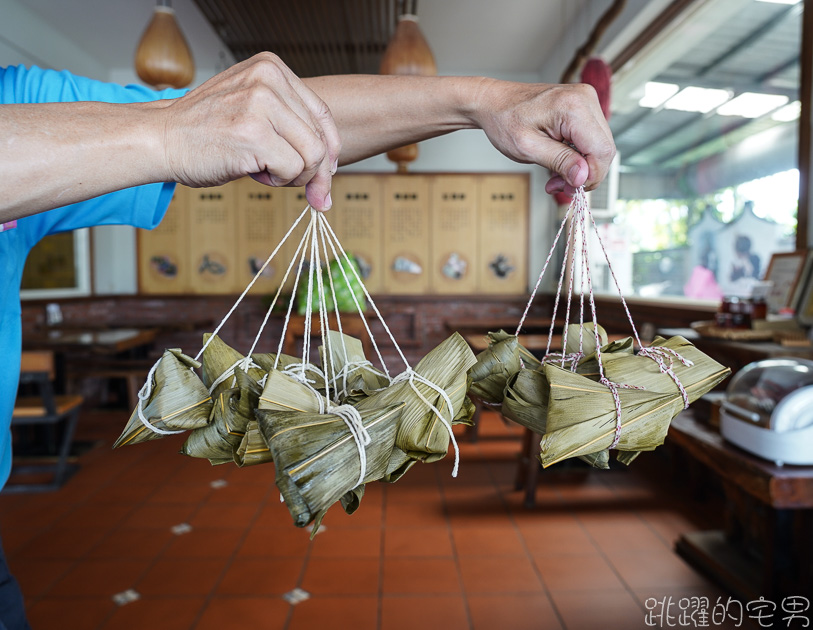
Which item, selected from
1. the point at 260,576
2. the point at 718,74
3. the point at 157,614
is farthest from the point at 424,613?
the point at 718,74

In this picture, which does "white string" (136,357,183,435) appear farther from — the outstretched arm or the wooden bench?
the wooden bench

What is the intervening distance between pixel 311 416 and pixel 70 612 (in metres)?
2.52

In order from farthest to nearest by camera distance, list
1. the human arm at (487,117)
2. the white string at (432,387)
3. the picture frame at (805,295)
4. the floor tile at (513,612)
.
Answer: the picture frame at (805,295) < the floor tile at (513,612) < the human arm at (487,117) < the white string at (432,387)

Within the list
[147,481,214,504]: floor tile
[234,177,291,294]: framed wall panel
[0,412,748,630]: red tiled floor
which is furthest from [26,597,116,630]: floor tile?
[234,177,291,294]: framed wall panel

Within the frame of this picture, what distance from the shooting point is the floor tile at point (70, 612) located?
236cm

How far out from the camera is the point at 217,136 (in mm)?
672

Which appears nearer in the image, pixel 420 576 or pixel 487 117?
pixel 487 117

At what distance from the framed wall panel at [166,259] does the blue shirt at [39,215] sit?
6.27m

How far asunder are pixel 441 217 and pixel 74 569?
5.25 meters

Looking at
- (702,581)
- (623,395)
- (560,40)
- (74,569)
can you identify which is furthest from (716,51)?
(74,569)

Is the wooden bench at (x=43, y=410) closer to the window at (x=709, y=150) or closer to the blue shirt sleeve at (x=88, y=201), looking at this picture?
the blue shirt sleeve at (x=88, y=201)

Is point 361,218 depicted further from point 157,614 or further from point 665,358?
point 665,358

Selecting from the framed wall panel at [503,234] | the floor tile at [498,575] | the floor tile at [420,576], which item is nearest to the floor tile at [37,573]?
the floor tile at [420,576]

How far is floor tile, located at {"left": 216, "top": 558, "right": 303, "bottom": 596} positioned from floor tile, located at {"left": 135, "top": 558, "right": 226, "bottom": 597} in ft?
0.21
